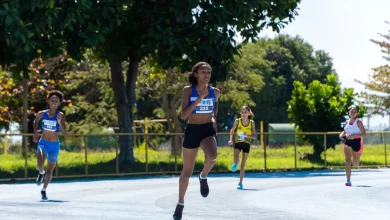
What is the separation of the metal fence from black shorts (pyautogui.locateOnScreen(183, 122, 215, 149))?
15048 millimetres

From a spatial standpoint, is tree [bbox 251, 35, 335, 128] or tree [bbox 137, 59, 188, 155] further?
tree [bbox 251, 35, 335, 128]

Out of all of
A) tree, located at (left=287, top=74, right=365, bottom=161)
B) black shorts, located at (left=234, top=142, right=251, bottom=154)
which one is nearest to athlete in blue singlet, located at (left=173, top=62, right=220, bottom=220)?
black shorts, located at (left=234, top=142, right=251, bottom=154)

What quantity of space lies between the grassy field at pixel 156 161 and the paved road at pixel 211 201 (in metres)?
2.88

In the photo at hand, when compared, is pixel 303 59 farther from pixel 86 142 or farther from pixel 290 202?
pixel 290 202

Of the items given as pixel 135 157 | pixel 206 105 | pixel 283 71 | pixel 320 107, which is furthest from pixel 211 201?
pixel 283 71

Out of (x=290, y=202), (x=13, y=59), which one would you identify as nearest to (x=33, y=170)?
(x=13, y=59)

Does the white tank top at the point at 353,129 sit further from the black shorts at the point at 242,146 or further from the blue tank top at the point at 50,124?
the blue tank top at the point at 50,124

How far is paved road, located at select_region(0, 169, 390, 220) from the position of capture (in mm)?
14359

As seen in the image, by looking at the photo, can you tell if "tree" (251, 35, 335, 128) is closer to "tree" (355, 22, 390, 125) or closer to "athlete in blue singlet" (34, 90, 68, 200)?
"tree" (355, 22, 390, 125)

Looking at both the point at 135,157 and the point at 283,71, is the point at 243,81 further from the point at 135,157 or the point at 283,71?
the point at 283,71

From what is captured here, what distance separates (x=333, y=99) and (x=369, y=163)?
296 centimetres

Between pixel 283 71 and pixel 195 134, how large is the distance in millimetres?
88028

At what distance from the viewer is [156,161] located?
32000 mm

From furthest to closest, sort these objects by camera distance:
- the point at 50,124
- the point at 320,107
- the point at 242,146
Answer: the point at 320,107 < the point at 242,146 < the point at 50,124
